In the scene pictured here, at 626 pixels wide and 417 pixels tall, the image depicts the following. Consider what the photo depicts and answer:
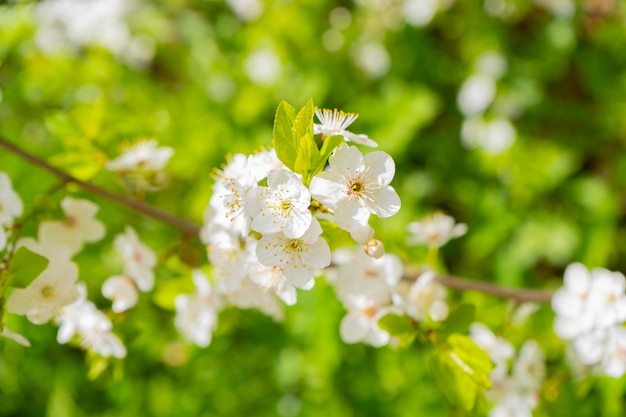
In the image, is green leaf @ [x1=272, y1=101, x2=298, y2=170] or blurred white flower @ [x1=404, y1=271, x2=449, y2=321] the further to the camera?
blurred white flower @ [x1=404, y1=271, x2=449, y2=321]

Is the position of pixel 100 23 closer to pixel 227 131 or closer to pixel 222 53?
pixel 222 53

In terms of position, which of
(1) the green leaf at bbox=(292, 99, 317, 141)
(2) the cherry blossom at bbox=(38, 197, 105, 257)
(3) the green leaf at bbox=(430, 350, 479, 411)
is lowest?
(3) the green leaf at bbox=(430, 350, 479, 411)

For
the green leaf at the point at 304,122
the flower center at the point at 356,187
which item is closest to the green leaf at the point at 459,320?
the flower center at the point at 356,187

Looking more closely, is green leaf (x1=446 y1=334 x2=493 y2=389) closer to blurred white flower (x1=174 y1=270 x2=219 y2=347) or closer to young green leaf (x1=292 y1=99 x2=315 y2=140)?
young green leaf (x1=292 y1=99 x2=315 y2=140)

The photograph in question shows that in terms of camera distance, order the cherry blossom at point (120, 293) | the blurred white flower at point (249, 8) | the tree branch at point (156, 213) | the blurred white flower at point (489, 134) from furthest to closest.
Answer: the blurred white flower at point (249, 8)
the blurred white flower at point (489, 134)
the cherry blossom at point (120, 293)
the tree branch at point (156, 213)

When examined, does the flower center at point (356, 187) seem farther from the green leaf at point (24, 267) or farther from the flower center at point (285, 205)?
the green leaf at point (24, 267)

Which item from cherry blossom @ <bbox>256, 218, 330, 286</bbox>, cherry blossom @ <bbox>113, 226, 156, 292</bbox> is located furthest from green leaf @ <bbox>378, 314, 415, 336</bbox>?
cherry blossom @ <bbox>113, 226, 156, 292</bbox>

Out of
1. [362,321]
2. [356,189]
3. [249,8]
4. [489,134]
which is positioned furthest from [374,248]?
[249,8]
